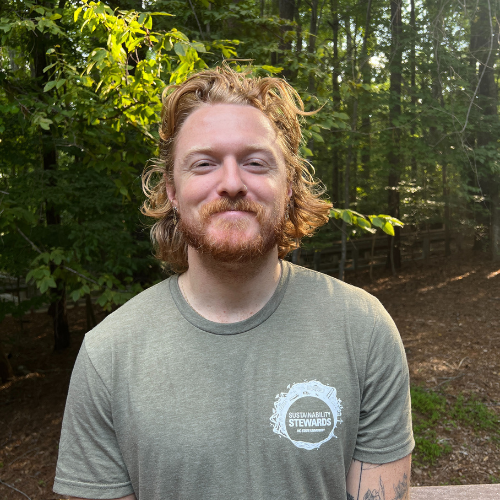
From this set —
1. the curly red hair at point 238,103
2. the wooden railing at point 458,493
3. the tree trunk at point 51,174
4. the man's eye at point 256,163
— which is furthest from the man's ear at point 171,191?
the tree trunk at point 51,174

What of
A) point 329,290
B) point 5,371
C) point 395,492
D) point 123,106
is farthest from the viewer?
point 5,371

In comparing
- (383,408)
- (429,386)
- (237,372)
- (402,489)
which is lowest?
(429,386)

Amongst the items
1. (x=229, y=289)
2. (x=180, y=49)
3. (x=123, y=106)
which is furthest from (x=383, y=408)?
(x=123, y=106)

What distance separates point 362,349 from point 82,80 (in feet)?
10.2

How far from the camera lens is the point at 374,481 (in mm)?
1608

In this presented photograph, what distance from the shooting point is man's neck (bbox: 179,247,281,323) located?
1693 millimetres

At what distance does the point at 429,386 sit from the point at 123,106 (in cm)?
564

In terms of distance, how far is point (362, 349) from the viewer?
1.61 metres

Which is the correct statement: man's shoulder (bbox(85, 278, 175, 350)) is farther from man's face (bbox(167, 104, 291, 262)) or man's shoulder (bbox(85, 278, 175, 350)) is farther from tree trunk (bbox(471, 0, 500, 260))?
tree trunk (bbox(471, 0, 500, 260))

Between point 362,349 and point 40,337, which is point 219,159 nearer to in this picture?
point 362,349

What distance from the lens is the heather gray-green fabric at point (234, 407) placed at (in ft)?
4.91

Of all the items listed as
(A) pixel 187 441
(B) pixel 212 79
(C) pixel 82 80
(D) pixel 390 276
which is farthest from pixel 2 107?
(D) pixel 390 276

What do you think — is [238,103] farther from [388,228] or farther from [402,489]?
[388,228]

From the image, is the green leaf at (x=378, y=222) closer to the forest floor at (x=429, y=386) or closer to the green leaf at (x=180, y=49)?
the green leaf at (x=180, y=49)
